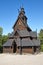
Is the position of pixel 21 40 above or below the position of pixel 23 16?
below

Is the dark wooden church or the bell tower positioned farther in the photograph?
the bell tower

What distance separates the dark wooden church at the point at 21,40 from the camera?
5041cm

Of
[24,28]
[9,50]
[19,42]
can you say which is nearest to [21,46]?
[19,42]

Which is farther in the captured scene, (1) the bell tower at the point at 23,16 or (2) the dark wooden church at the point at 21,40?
(1) the bell tower at the point at 23,16

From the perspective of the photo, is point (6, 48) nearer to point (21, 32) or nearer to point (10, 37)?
point (10, 37)

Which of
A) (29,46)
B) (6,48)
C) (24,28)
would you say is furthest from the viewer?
(24,28)

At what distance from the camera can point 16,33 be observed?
54.6m

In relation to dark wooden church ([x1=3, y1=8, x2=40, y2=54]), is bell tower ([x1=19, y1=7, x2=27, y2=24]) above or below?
above

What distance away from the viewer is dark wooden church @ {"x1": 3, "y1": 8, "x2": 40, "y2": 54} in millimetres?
50406

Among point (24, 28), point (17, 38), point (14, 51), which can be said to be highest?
point (24, 28)

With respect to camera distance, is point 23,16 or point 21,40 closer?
point 21,40

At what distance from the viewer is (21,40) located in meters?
52.7

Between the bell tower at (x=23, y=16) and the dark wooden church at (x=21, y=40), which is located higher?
the bell tower at (x=23, y=16)

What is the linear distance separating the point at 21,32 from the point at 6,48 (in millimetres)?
7669
